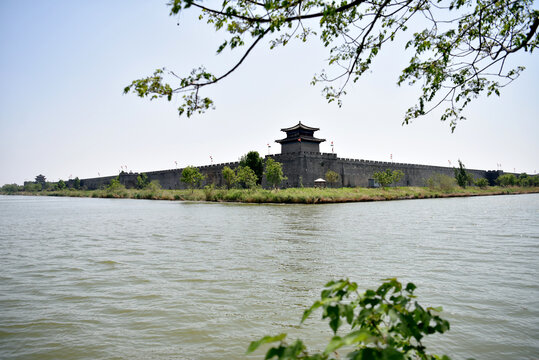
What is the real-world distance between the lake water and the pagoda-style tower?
29742 mm

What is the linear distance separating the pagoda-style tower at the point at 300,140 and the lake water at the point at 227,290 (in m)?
29.7

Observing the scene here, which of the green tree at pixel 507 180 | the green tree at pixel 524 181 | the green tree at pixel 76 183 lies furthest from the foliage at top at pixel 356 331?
the green tree at pixel 76 183

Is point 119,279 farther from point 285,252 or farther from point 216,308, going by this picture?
point 285,252

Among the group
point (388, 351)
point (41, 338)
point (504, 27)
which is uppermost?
point (504, 27)

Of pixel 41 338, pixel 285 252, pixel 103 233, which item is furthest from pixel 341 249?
pixel 103 233

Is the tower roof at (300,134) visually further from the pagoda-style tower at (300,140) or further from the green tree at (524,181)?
the green tree at (524,181)

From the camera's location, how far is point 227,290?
379 centimetres

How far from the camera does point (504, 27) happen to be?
2832 millimetres

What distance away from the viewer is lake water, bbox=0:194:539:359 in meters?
2.55

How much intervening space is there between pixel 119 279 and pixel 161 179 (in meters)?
44.9

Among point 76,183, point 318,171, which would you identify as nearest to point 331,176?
point 318,171

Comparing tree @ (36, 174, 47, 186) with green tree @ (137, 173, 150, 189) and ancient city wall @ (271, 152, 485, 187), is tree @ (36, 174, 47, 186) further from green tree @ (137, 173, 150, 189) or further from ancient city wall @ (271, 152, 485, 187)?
ancient city wall @ (271, 152, 485, 187)

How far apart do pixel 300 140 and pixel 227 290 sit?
32.9 m

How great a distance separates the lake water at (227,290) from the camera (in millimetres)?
2546
